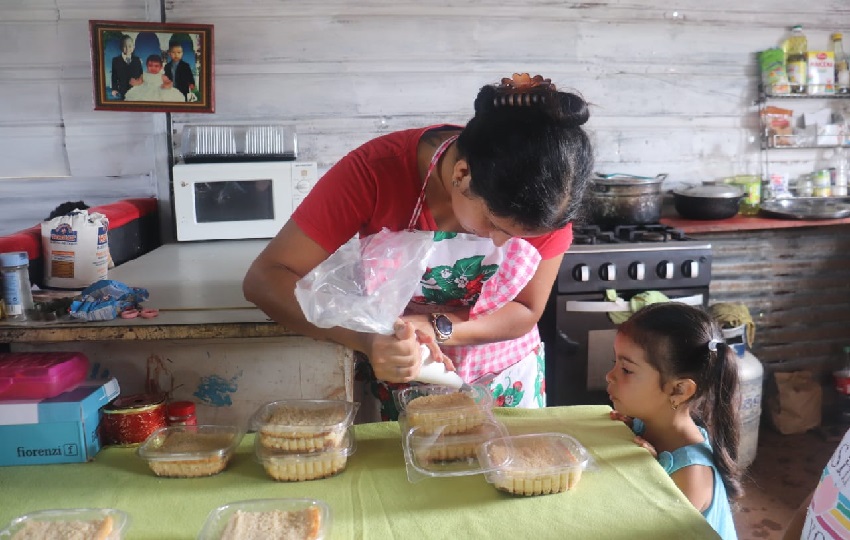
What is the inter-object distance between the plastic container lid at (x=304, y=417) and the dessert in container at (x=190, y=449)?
0.06 metres

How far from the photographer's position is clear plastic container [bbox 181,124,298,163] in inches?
133

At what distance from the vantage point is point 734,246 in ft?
11.6

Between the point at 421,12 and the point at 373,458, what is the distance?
111 inches

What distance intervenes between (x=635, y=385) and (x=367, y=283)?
689 mm

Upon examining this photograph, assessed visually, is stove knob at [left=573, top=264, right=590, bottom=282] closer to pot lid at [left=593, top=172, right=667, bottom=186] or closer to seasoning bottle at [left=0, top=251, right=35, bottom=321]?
pot lid at [left=593, top=172, right=667, bottom=186]

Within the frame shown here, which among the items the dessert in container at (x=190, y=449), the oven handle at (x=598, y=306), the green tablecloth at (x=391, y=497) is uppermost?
the dessert in container at (x=190, y=449)

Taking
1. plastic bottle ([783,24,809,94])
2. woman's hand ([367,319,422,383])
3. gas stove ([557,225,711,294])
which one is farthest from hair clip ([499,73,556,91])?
plastic bottle ([783,24,809,94])

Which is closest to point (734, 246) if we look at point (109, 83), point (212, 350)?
point (212, 350)

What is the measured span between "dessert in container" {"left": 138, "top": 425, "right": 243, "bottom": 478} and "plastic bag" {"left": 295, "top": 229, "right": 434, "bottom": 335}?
299 millimetres

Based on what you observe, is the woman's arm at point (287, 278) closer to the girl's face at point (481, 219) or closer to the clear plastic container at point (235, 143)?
the girl's face at point (481, 219)

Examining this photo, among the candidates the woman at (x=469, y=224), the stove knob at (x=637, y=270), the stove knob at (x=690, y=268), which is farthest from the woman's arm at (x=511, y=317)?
the stove knob at (x=690, y=268)

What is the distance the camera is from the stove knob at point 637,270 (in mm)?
3191

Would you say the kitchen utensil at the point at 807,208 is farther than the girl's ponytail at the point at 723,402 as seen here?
Yes

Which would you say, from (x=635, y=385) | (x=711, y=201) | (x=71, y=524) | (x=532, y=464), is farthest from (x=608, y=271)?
(x=71, y=524)
